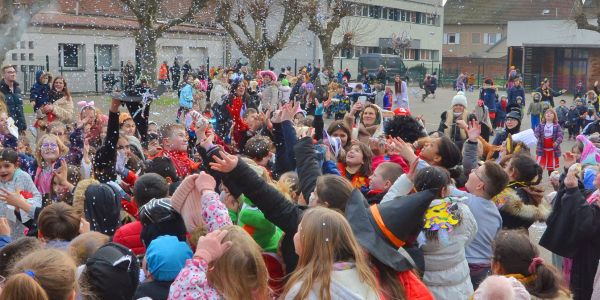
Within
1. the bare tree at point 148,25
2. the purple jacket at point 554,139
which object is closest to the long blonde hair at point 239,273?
the purple jacket at point 554,139

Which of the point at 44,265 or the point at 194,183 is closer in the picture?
the point at 44,265

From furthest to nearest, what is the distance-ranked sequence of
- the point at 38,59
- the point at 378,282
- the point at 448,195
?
the point at 38,59, the point at 448,195, the point at 378,282

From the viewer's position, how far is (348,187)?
13.3 ft

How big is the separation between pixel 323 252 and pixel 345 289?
18 cm

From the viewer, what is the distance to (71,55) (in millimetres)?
33531

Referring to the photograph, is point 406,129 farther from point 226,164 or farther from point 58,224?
point 58,224

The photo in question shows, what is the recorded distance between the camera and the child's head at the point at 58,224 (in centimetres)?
417

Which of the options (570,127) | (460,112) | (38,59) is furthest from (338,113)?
(38,59)

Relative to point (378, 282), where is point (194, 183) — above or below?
above

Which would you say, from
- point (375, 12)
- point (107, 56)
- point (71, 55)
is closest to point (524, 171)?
point (71, 55)

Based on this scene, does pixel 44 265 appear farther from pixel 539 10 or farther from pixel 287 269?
pixel 539 10

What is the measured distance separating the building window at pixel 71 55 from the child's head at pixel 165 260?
30.9 meters

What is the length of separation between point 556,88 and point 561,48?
124 inches

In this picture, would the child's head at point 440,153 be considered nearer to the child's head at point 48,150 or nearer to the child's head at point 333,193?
the child's head at point 333,193
